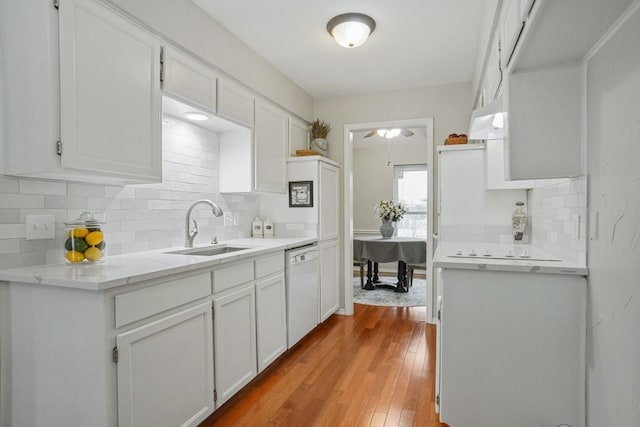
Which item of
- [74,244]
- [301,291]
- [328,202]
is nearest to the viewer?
[74,244]

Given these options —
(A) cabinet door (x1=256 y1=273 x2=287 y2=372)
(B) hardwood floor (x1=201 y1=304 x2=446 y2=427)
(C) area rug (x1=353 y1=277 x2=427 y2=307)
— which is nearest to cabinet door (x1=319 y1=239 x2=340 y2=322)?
(B) hardwood floor (x1=201 y1=304 x2=446 y2=427)

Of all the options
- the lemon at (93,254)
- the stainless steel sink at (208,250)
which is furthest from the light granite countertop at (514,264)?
the lemon at (93,254)

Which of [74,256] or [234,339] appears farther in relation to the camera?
[234,339]

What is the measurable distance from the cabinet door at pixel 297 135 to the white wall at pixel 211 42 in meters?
0.17

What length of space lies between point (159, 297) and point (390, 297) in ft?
11.9

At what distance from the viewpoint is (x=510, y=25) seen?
1641mm

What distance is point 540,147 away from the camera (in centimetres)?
169

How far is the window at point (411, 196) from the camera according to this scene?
6500 millimetres

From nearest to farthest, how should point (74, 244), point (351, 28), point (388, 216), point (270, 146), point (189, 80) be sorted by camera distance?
point (74, 244), point (189, 80), point (351, 28), point (270, 146), point (388, 216)

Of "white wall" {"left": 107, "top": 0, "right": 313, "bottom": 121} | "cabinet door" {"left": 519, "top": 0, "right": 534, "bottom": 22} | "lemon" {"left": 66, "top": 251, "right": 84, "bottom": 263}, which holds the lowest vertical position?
"lemon" {"left": 66, "top": 251, "right": 84, "bottom": 263}

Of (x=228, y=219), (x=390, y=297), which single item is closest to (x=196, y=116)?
(x=228, y=219)

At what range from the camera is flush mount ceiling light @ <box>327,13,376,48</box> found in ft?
8.17

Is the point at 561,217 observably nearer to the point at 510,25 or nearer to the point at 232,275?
the point at 510,25

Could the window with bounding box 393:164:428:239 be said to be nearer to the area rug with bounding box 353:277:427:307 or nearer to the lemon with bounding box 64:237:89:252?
the area rug with bounding box 353:277:427:307
